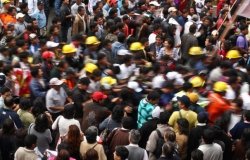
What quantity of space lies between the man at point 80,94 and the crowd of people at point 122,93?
0.7 inches

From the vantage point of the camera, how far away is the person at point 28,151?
8.09 meters

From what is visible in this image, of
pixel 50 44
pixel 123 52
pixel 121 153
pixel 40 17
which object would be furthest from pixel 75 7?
pixel 121 153

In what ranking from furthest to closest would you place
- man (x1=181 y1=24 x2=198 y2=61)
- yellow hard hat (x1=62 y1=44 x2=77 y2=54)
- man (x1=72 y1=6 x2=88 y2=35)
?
man (x1=72 y1=6 x2=88 y2=35) → man (x1=181 y1=24 x2=198 y2=61) → yellow hard hat (x1=62 y1=44 x2=77 y2=54)

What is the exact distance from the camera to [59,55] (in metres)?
12.3

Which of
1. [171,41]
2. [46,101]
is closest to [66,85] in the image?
[46,101]

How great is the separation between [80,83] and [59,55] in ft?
7.23

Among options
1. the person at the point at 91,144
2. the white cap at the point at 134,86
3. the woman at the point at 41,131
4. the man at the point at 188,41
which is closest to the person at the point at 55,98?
the white cap at the point at 134,86

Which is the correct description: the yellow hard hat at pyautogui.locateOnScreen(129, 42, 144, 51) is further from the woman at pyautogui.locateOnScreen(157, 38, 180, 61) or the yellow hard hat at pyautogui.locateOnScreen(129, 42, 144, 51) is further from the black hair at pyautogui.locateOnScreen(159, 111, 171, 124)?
the black hair at pyautogui.locateOnScreen(159, 111, 171, 124)

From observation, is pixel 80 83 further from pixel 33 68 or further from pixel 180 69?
pixel 180 69

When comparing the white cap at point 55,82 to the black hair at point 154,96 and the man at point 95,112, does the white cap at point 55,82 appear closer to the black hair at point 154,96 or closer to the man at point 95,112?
the man at point 95,112

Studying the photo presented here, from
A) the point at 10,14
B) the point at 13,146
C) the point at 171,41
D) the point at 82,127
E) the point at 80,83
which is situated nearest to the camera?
the point at 13,146

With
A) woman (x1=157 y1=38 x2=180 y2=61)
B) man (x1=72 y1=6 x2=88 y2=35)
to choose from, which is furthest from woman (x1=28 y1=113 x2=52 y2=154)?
man (x1=72 y1=6 x2=88 y2=35)

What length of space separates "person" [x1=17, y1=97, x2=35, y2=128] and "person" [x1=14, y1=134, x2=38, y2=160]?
1220 mm

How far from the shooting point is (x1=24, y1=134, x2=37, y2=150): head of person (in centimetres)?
809
